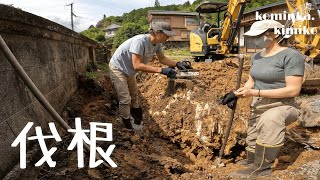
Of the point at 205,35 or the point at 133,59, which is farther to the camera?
the point at 205,35

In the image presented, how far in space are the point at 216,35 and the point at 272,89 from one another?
1006cm

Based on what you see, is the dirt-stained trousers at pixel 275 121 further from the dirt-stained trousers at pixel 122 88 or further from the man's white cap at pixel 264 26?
the dirt-stained trousers at pixel 122 88

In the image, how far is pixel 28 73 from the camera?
9.61 feet

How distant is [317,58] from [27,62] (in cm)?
923

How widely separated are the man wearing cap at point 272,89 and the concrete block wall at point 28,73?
236 centimetres

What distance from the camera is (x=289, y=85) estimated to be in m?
3.05

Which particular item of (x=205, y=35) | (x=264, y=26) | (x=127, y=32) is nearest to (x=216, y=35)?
(x=205, y=35)

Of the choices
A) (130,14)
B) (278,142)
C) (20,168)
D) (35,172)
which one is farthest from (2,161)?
(130,14)

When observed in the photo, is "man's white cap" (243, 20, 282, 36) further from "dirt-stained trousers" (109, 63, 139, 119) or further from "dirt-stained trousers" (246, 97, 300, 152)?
"dirt-stained trousers" (109, 63, 139, 119)

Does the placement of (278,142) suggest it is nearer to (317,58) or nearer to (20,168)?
(20,168)

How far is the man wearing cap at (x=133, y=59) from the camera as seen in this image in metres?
4.37

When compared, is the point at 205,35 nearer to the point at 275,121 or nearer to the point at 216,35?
the point at 216,35

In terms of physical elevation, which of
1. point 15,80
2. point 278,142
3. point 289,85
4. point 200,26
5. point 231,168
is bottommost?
point 231,168

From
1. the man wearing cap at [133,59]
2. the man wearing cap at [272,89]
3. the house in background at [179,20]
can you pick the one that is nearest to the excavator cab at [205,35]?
the man wearing cap at [133,59]
